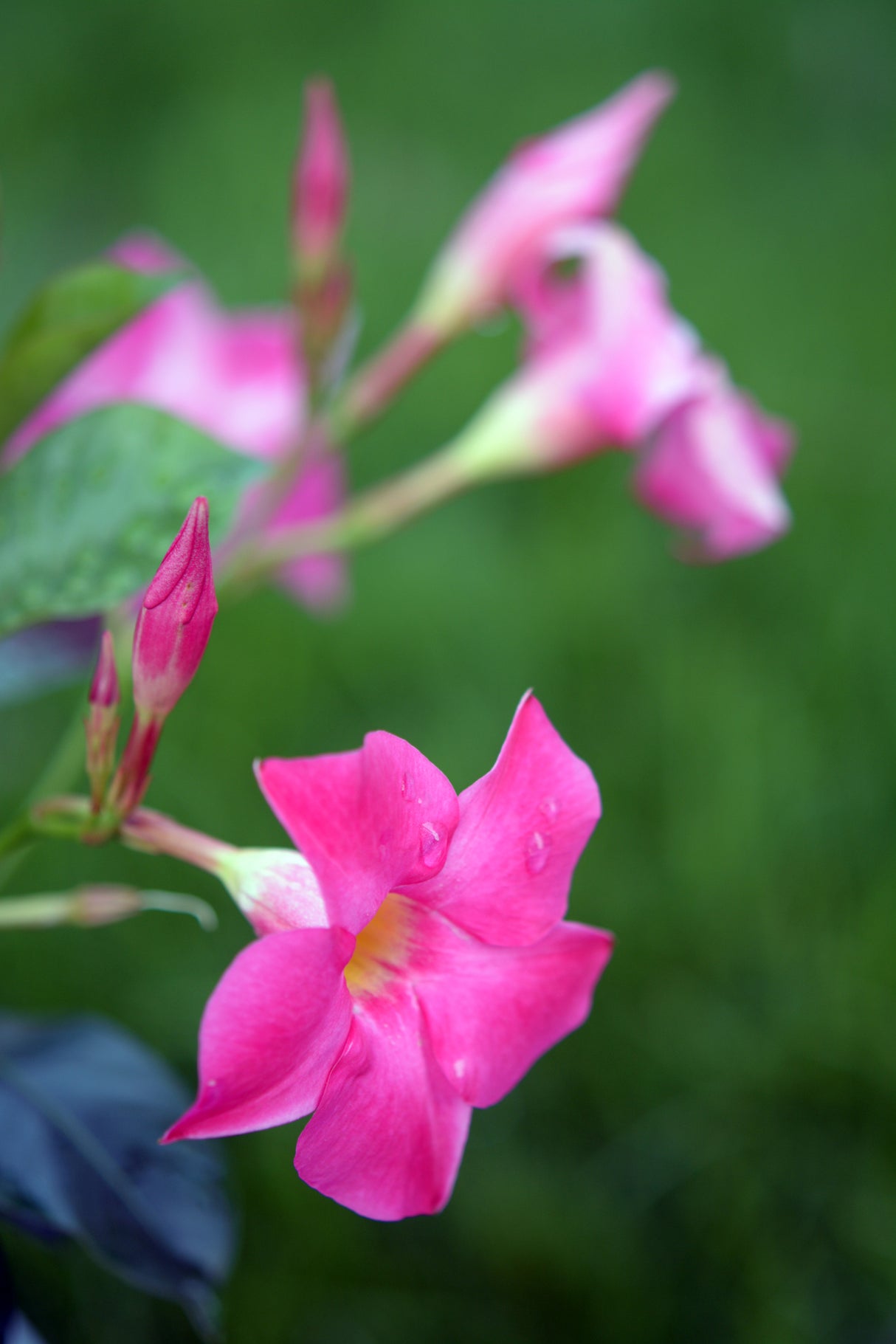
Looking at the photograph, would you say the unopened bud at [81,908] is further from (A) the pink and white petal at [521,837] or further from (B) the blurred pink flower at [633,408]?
(B) the blurred pink flower at [633,408]

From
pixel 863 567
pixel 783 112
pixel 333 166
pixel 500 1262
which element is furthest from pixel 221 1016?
pixel 783 112

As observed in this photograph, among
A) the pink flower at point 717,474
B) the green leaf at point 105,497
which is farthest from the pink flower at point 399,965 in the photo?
the pink flower at point 717,474

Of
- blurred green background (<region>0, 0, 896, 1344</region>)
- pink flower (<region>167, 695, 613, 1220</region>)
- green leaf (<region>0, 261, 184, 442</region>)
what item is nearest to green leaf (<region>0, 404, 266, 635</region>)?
green leaf (<region>0, 261, 184, 442</region>)

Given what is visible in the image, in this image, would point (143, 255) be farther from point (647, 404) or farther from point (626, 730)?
point (626, 730)

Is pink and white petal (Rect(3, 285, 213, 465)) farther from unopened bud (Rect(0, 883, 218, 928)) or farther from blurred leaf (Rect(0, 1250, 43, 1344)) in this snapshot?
blurred leaf (Rect(0, 1250, 43, 1344))

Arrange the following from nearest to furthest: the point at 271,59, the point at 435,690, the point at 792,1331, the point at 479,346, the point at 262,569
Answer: the point at 262,569
the point at 792,1331
the point at 435,690
the point at 479,346
the point at 271,59

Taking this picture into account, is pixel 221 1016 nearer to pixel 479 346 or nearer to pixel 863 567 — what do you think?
pixel 863 567
